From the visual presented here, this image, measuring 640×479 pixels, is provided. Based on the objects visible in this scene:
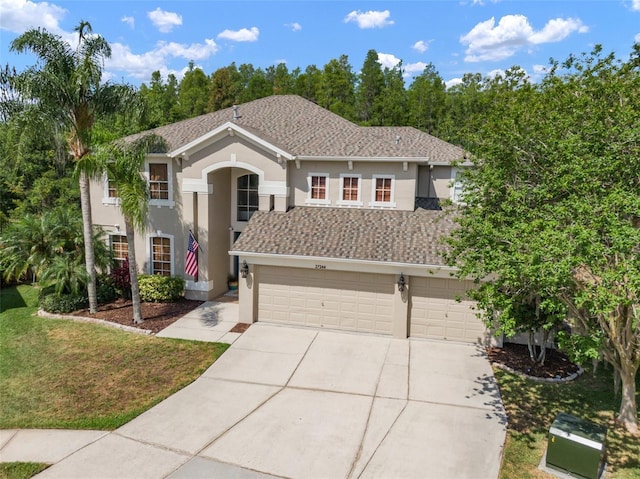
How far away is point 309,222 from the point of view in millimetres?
17078

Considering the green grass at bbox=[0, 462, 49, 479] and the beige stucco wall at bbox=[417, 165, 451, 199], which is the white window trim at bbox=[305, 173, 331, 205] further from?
the green grass at bbox=[0, 462, 49, 479]

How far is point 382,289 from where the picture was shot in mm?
15266

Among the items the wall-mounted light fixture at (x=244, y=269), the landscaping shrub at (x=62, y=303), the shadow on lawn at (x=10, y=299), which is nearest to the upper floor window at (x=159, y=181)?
the landscaping shrub at (x=62, y=303)

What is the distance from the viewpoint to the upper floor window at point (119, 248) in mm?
19734

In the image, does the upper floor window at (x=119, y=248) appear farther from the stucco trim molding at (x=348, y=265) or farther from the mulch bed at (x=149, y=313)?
the stucco trim molding at (x=348, y=265)

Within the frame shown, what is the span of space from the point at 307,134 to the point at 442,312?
10342mm

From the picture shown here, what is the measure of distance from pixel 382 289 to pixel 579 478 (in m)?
8.15

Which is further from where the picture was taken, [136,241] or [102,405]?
[136,241]

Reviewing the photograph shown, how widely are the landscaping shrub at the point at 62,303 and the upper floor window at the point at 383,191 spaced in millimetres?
12290

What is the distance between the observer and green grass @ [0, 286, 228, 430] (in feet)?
33.5

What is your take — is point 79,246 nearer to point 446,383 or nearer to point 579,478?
point 446,383

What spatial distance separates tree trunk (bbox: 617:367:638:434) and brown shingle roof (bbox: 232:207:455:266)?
5.95 meters

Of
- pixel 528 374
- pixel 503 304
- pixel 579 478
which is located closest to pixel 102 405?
pixel 503 304

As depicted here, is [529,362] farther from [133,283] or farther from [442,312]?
[133,283]
